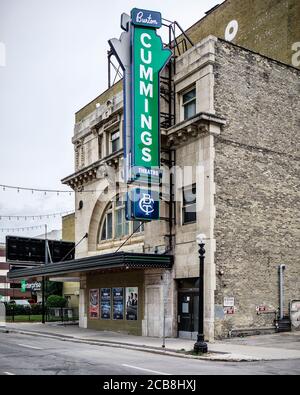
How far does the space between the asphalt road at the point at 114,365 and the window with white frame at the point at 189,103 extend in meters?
11.8

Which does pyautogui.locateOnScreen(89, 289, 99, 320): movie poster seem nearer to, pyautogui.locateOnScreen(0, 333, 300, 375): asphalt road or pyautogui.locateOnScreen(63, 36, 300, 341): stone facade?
pyautogui.locateOnScreen(63, 36, 300, 341): stone facade

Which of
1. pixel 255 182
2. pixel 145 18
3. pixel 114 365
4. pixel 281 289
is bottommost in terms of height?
pixel 114 365

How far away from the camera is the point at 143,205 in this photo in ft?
87.3

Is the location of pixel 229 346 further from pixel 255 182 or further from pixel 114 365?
pixel 255 182

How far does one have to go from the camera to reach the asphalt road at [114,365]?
14.8m

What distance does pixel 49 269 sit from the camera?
34.3 m

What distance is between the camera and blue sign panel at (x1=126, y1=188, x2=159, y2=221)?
26.3 metres

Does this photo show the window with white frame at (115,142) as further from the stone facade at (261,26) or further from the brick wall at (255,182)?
the stone facade at (261,26)

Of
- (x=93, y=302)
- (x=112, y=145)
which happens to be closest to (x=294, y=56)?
(x=112, y=145)

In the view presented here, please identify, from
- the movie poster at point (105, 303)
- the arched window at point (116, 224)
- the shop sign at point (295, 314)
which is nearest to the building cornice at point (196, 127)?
the arched window at point (116, 224)

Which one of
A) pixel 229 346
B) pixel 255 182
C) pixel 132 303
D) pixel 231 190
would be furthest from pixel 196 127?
pixel 132 303

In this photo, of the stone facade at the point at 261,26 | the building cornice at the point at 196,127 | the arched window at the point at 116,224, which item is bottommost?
the arched window at the point at 116,224

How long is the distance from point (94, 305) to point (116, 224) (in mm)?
5104

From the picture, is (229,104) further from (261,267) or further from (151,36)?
(261,267)
